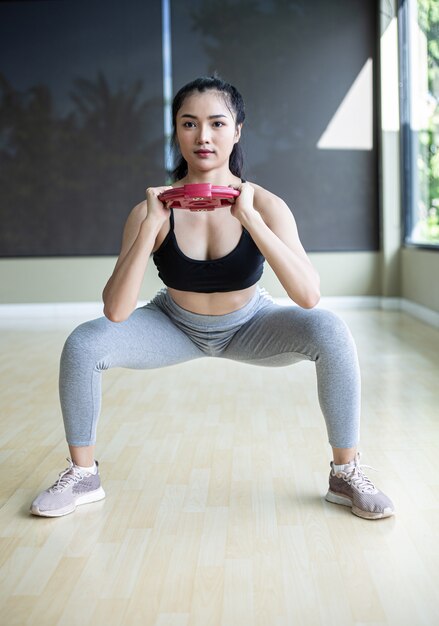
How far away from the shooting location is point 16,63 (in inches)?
266

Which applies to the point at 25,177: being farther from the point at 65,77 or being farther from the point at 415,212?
the point at 415,212

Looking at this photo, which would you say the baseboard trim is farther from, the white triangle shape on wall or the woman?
the woman

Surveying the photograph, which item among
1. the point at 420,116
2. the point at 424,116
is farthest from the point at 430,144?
the point at 420,116

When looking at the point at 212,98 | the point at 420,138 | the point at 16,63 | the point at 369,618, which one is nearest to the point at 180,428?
the point at 212,98

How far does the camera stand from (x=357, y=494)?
6.27 ft

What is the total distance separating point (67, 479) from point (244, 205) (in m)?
0.78

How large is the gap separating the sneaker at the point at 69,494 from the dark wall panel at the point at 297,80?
5.08 metres

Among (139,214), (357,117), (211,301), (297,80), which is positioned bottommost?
(211,301)

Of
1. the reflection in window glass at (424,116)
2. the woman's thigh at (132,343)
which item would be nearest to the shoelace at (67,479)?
the woman's thigh at (132,343)

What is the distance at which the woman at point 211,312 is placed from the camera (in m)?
1.91

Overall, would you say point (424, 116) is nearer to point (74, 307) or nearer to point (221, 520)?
point (74, 307)

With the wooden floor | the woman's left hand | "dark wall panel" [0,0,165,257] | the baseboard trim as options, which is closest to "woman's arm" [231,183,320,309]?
the woman's left hand

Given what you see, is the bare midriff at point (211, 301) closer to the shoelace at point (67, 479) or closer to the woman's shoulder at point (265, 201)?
the woman's shoulder at point (265, 201)

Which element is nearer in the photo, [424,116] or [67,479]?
[67,479]
